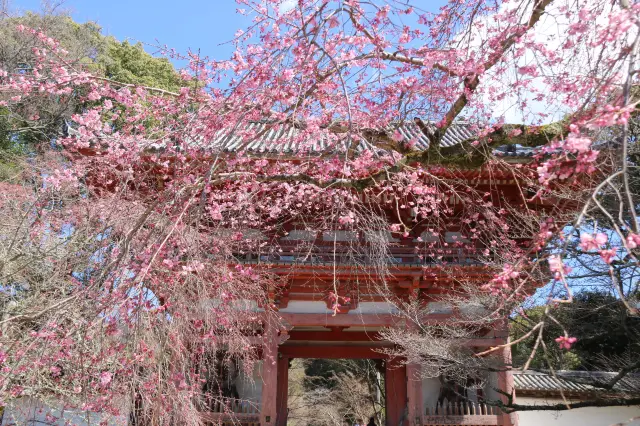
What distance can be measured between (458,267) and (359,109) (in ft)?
10.8

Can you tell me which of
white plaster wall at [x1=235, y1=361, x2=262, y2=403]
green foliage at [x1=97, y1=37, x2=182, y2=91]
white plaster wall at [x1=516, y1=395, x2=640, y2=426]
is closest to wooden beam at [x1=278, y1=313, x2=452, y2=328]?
white plaster wall at [x1=235, y1=361, x2=262, y2=403]

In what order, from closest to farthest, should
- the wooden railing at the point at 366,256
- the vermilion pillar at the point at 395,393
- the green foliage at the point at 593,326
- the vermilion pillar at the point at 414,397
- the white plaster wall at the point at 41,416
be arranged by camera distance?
1. the white plaster wall at the point at 41,416
2. the wooden railing at the point at 366,256
3. the vermilion pillar at the point at 414,397
4. the green foliage at the point at 593,326
5. the vermilion pillar at the point at 395,393

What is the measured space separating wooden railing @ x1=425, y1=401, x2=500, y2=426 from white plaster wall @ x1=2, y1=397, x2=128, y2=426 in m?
4.27

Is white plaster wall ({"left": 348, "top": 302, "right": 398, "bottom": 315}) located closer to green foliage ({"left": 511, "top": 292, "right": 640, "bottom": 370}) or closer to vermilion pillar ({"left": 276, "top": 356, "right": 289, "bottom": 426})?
green foliage ({"left": 511, "top": 292, "right": 640, "bottom": 370})

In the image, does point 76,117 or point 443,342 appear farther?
point 443,342

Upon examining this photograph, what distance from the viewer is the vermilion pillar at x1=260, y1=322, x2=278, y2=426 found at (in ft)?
23.5

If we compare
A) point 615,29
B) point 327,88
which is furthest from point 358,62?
point 615,29

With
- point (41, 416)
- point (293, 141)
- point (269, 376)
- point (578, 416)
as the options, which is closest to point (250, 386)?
point (269, 376)

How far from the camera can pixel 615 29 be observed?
2107mm

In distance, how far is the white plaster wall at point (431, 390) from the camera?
840cm

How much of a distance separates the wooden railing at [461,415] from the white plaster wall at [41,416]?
4273mm

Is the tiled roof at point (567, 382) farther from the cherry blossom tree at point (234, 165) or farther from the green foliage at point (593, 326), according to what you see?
the cherry blossom tree at point (234, 165)

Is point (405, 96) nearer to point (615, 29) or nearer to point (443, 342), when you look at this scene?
point (615, 29)

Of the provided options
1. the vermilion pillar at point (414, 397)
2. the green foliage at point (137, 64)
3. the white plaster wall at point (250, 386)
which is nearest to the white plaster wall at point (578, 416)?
the vermilion pillar at point (414, 397)
